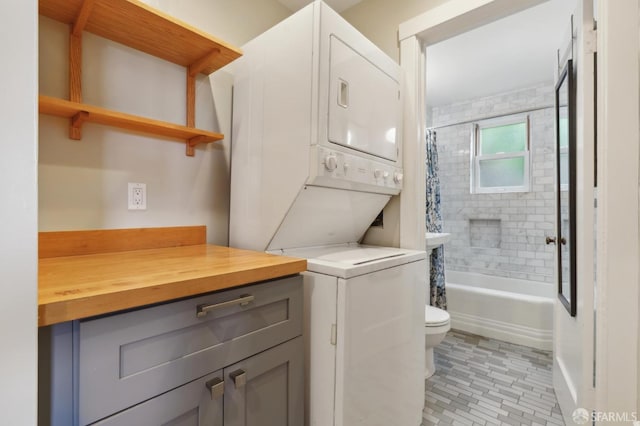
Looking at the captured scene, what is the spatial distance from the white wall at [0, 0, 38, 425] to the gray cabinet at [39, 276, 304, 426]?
191mm

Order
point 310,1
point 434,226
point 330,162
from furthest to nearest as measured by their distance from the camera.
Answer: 1. point 434,226
2. point 310,1
3. point 330,162

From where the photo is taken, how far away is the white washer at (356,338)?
3.78 feet

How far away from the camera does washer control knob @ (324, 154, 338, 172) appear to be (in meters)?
1.27

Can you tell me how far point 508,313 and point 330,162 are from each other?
2714mm

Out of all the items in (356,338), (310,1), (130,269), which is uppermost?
(310,1)

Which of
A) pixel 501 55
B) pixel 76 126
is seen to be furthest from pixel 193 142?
pixel 501 55

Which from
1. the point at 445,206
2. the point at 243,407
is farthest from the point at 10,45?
the point at 445,206

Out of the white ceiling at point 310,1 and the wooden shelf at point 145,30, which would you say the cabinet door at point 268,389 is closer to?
the wooden shelf at point 145,30

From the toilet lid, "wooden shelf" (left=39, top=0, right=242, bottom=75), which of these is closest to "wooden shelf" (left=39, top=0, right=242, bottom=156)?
"wooden shelf" (left=39, top=0, right=242, bottom=75)

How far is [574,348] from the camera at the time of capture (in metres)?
1.60

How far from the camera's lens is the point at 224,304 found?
888 mm

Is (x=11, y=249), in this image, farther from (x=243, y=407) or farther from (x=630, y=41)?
(x=630, y=41)

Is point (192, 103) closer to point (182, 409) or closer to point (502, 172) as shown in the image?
point (182, 409)

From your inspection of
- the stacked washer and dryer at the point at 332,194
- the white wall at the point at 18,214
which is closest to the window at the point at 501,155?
the stacked washer and dryer at the point at 332,194
